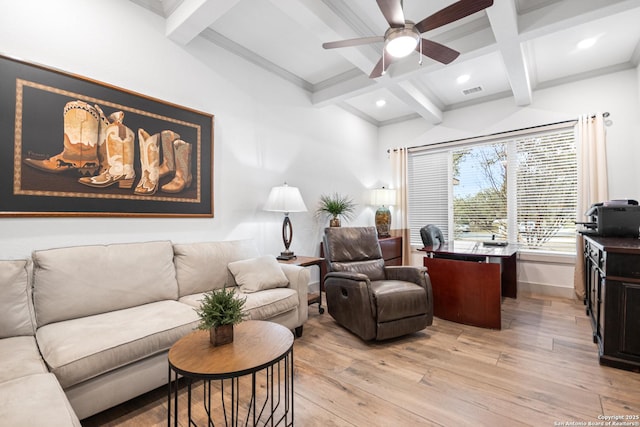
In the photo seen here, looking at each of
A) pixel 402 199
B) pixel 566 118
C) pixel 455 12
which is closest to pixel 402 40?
pixel 455 12

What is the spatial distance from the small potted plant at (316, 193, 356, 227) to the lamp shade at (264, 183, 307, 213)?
3.06 ft

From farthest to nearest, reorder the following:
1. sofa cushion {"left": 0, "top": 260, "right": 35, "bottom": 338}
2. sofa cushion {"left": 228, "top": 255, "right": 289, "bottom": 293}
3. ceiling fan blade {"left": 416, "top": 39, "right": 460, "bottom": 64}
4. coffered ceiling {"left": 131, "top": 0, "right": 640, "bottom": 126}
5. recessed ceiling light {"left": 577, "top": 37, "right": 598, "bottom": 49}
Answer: recessed ceiling light {"left": 577, "top": 37, "right": 598, "bottom": 49} < sofa cushion {"left": 228, "top": 255, "right": 289, "bottom": 293} < coffered ceiling {"left": 131, "top": 0, "right": 640, "bottom": 126} < ceiling fan blade {"left": 416, "top": 39, "right": 460, "bottom": 64} < sofa cushion {"left": 0, "top": 260, "right": 35, "bottom": 338}

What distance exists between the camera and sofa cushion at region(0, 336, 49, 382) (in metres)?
1.27

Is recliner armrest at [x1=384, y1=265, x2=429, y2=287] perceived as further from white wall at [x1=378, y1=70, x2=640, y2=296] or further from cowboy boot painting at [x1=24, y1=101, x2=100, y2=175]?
cowboy boot painting at [x1=24, y1=101, x2=100, y2=175]

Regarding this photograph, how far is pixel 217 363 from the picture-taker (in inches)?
49.1

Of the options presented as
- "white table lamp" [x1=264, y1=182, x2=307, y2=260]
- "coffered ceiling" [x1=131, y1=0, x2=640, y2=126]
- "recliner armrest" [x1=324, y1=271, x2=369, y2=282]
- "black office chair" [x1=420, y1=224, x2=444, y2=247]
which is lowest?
"recliner armrest" [x1=324, y1=271, x2=369, y2=282]

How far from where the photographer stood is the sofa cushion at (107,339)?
142 cm

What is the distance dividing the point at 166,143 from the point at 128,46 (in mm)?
803

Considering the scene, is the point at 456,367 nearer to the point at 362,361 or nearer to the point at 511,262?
the point at 362,361

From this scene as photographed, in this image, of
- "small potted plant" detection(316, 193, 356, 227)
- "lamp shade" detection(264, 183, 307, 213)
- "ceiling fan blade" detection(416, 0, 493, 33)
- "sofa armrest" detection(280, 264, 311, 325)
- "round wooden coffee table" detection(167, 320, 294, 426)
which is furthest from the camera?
"small potted plant" detection(316, 193, 356, 227)

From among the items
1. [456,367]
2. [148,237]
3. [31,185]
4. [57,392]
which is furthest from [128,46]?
[456,367]

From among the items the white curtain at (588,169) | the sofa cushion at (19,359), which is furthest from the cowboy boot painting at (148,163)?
the white curtain at (588,169)

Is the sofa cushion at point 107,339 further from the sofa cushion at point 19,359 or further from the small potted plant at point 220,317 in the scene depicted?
the small potted plant at point 220,317

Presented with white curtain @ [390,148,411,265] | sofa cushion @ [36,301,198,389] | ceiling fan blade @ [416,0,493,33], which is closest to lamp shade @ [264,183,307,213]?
sofa cushion @ [36,301,198,389]
